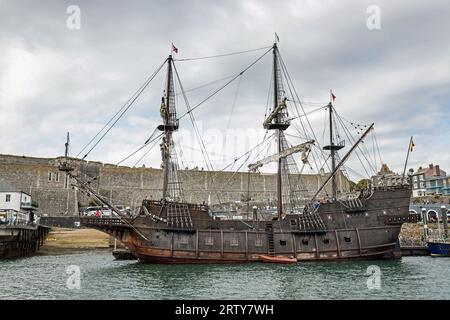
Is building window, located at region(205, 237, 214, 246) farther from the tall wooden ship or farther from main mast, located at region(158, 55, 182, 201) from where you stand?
main mast, located at region(158, 55, 182, 201)

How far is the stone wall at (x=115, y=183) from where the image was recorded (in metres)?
63.4

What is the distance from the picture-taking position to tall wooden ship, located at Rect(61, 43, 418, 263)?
90.9 ft

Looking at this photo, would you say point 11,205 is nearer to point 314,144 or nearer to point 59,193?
point 59,193

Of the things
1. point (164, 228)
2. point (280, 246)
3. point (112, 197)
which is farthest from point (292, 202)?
point (112, 197)

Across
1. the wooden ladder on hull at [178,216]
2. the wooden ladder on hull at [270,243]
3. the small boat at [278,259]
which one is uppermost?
the wooden ladder on hull at [178,216]

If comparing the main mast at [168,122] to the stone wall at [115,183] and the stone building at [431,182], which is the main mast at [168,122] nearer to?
the stone wall at [115,183]

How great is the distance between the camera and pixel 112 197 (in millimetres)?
70375

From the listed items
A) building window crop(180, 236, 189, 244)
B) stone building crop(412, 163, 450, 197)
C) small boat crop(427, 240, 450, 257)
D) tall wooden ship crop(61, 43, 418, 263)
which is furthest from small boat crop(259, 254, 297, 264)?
stone building crop(412, 163, 450, 197)

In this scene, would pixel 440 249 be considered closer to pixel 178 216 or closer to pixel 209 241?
pixel 209 241

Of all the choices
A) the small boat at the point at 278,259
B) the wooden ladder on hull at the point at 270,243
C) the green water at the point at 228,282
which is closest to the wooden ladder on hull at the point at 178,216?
the green water at the point at 228,282

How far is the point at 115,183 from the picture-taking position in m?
71.2

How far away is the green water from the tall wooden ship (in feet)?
5.90

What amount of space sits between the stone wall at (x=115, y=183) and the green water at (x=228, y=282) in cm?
3359

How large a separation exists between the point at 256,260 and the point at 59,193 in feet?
153
